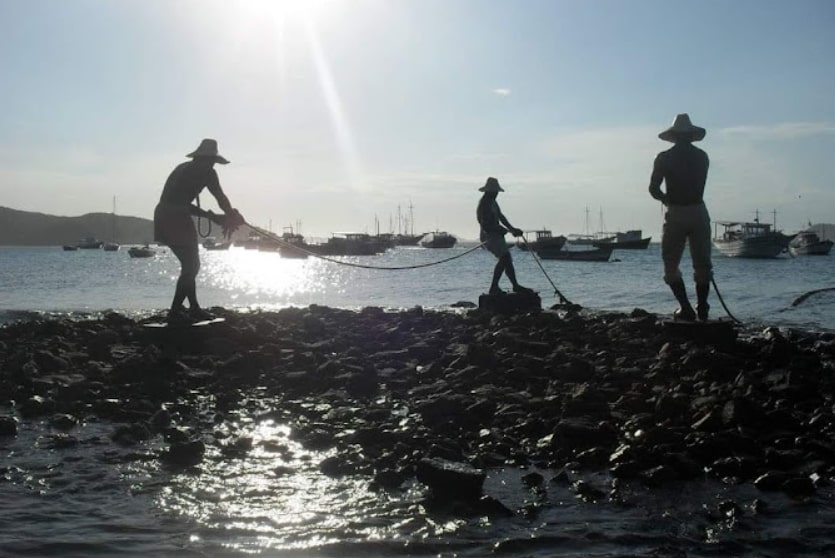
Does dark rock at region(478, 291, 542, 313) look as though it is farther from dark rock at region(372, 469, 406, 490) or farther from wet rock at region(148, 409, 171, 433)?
dark rock at region(372, 469, 406, 490)

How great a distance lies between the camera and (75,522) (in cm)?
456

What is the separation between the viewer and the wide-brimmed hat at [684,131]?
9.91 metres

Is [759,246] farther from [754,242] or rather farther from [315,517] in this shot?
[315,517]

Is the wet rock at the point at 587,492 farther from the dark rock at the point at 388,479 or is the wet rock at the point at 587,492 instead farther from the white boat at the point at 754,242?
the white boat at the point at 754,242

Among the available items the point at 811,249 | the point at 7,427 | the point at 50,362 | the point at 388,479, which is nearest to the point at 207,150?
the point at 50,362

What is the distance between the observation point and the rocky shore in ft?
18.6

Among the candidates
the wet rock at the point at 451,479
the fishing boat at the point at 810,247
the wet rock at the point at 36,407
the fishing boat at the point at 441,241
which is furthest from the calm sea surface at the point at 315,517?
the fishing boat at the point at 441,241

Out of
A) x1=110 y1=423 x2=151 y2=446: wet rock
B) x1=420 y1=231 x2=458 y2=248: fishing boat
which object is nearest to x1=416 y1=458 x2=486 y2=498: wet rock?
x1=110 y1=423 x2=151 y2=446: wet rock

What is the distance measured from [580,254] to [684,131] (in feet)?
223

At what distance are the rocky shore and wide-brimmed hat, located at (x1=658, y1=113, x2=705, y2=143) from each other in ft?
8.10

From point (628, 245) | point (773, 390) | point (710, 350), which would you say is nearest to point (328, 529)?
point (773, 390)

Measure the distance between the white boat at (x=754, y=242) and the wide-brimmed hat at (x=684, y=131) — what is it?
73.8 m

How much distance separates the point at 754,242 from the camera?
256 feet

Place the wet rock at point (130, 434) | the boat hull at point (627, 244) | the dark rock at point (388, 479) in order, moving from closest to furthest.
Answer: the dark rock at point (388, 479), the wet rock at point (130, 434), the boat hull at point (627, 244)
